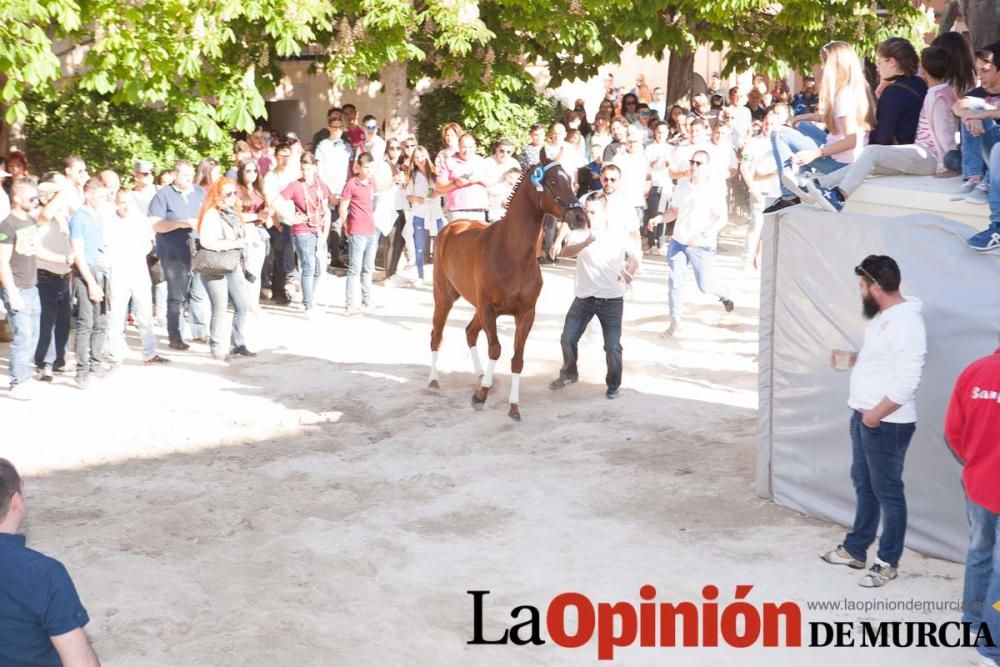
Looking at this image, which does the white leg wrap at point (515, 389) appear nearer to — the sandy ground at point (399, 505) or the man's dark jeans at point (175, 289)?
the sandy ground at point (399, 505)

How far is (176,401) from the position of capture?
11617 mm

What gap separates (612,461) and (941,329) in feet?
10.3

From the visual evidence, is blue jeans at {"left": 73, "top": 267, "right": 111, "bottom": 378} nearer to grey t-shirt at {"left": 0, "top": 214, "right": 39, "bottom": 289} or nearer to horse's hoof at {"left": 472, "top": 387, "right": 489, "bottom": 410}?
grey t-shirt at {"left": 0, "top": 214, "right": 39, "bottom": 289}

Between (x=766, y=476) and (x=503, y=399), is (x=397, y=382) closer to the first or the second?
(x=503, y=399)

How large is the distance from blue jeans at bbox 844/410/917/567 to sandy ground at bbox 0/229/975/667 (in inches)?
11.0

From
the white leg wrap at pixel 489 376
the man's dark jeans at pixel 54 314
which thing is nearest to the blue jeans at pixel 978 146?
the white leg wrap at pixel 489 376

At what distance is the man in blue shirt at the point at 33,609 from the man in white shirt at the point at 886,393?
Answer: 4469 mm

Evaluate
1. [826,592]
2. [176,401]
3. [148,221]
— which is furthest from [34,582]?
[148,221]

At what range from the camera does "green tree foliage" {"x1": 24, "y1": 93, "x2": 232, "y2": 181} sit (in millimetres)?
16938

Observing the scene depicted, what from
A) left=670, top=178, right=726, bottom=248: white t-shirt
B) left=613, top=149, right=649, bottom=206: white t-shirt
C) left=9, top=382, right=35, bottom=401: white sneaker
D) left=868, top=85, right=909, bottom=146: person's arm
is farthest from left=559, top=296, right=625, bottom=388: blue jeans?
left=613, top=149, right=649, bottom=206: white t-shirt

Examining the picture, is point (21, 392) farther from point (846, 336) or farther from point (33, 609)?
point (33, 609)

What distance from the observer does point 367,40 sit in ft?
59.5

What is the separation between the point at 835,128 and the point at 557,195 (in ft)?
8.92

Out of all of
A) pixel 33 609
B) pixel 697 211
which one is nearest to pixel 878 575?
pixel 33 609
